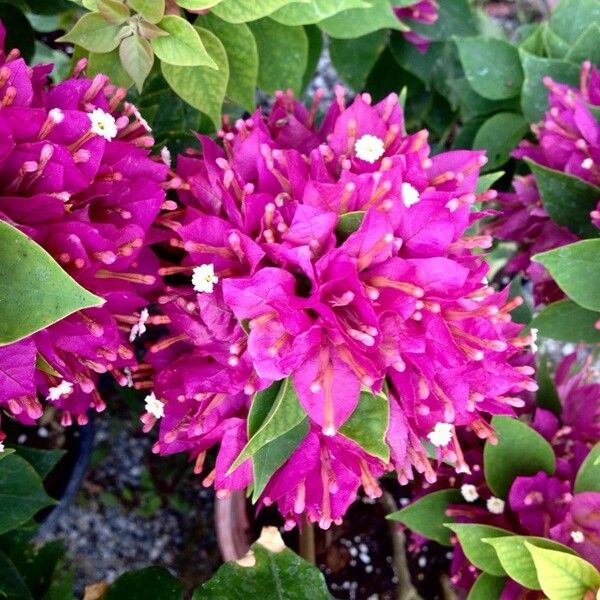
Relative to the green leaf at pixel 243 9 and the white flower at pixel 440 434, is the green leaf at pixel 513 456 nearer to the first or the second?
the white flower at pixel 440 434

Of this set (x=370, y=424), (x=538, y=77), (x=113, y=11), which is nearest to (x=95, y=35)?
(x=113, y=11)

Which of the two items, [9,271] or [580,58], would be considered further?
[580,58]

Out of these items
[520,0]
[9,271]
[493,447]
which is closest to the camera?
[9,271]

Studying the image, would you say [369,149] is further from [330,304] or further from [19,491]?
[19,491]

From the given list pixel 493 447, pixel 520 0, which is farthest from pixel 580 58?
pixel 520 0

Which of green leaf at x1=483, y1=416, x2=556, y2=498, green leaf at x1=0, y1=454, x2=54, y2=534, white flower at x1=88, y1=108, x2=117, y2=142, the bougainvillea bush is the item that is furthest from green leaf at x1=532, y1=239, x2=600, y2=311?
green leaf at x1=0, y1=454, x2=54, y2=534

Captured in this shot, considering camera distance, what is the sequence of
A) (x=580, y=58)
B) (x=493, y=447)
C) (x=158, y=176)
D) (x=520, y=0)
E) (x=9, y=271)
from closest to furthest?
(x=9, y=271)
(x=158, y=176)
(x=493, y=447)
(x=580, y=58)
(x=520, y=0)

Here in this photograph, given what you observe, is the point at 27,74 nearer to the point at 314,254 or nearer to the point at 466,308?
the point at 314,254
